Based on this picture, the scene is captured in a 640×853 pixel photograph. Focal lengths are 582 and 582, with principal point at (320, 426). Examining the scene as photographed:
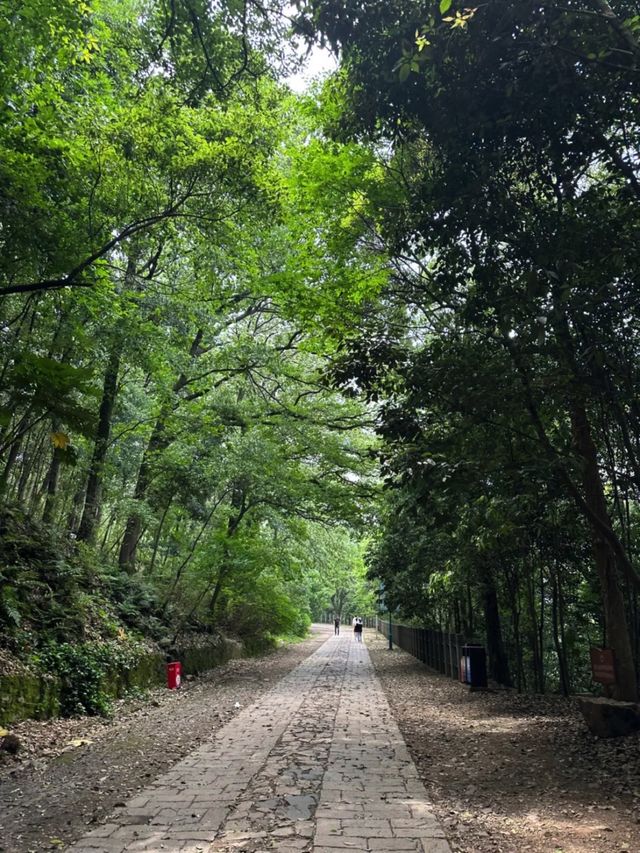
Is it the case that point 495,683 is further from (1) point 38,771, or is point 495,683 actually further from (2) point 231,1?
(2) point 231,1

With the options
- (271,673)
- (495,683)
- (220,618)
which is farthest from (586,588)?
(220,618)

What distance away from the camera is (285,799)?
16.3 ft

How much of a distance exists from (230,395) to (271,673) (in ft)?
28.1

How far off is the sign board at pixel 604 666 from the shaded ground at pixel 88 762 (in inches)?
209

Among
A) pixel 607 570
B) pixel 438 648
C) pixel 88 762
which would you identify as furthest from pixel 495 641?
pixel 88 762

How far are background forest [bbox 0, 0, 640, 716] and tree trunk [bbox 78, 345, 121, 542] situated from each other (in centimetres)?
8

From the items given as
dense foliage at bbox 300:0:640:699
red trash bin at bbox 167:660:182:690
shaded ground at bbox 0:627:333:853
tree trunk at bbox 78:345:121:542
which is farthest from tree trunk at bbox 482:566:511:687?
tree trunk at bbox 78:345:121:542

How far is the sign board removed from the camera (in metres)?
7.66

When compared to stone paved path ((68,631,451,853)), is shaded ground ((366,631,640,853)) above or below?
above

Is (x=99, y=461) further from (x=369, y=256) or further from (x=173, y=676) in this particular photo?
(x=369, y=256)

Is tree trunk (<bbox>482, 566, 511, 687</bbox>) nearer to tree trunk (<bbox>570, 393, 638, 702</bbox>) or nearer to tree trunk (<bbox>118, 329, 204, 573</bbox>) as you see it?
tree trunk (<bbox>570, 393, 638, 702</bbox>)

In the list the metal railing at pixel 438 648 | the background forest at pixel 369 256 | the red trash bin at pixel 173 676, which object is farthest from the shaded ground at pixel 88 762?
the metal railing at pixel 438 648

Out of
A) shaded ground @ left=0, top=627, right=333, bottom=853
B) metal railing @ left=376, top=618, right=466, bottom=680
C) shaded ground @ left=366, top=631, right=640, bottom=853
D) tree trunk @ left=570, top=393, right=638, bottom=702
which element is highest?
tree trunk @ left=570, top=393, right=638, bottom=702

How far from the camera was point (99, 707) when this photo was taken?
872cm
